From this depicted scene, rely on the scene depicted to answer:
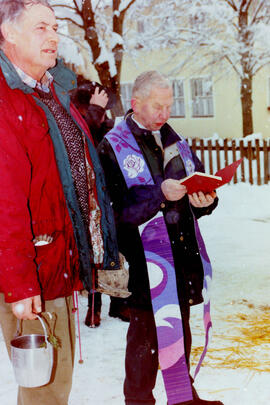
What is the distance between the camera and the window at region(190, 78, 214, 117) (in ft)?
69.9

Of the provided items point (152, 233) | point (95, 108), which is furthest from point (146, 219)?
point (95, 108)

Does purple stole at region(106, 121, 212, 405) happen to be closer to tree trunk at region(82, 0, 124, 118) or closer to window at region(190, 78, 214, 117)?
tree trunk at region(82, 0, 124, 118)

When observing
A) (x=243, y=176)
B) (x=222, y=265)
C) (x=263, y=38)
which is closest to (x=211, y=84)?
(x=263, y=38)

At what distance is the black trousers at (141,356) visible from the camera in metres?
3.01

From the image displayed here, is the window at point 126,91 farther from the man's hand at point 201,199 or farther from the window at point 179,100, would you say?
the man's hand at point 201,199

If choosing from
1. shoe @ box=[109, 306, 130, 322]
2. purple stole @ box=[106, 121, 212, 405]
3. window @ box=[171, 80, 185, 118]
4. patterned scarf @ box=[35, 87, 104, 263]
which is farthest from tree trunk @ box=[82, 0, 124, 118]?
window @ box=[171, 80, 185, 118]

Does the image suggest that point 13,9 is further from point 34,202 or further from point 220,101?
point 220,101

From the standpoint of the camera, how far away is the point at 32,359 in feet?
7.10

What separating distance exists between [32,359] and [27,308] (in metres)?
0.25

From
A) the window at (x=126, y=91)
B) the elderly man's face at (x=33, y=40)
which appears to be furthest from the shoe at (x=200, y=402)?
the window at (x=126, y=91)

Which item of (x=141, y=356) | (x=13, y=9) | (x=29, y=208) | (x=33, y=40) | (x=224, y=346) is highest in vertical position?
(x=13, y=9)

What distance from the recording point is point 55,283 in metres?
2.26

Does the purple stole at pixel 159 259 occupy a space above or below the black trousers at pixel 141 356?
above

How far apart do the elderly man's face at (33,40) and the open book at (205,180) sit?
91cm
